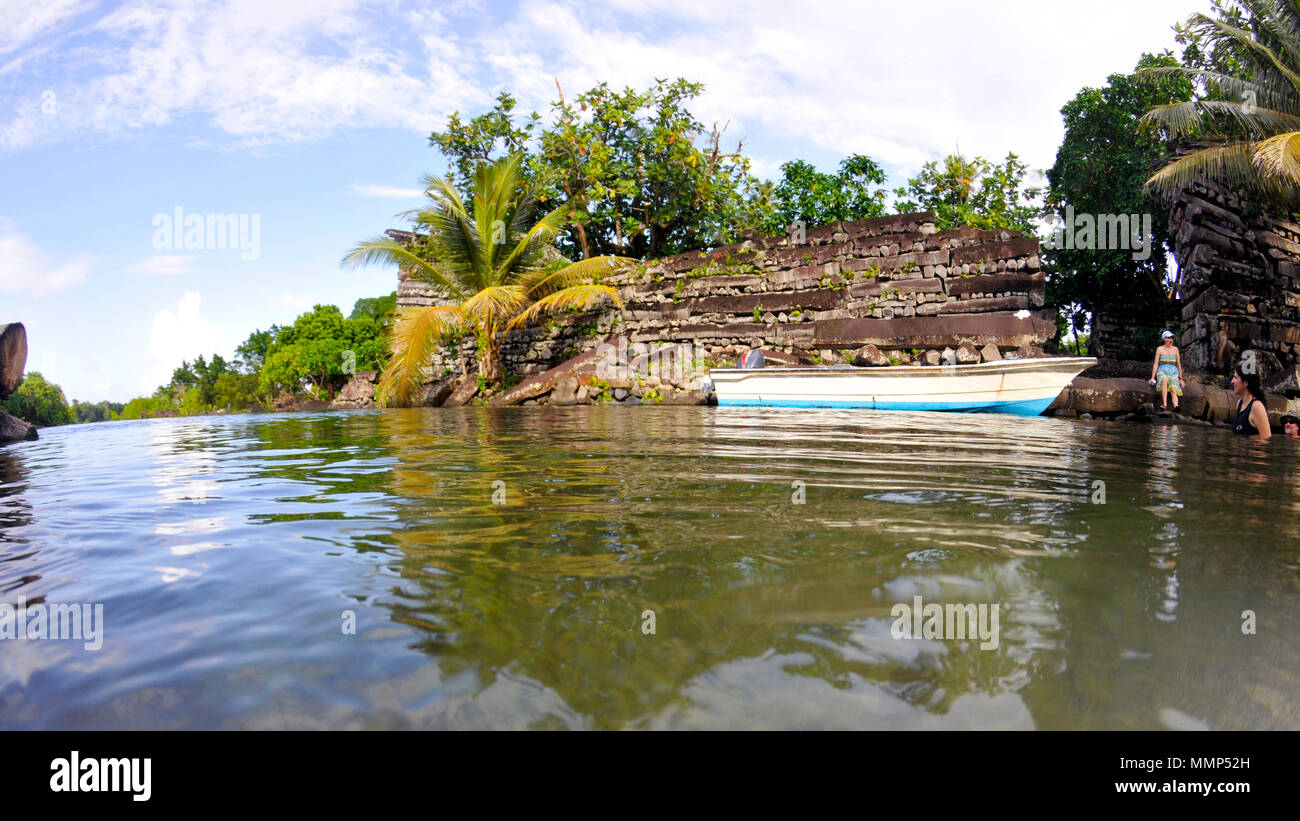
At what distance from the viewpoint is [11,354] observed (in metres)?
8.44

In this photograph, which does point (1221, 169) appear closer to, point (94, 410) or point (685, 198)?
point (685, 198)

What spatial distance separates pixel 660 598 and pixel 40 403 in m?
54.3

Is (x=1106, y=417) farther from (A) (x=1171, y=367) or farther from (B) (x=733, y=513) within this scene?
(B) (x=733, y=513)

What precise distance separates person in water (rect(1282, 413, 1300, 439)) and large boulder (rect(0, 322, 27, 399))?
15.5 metres

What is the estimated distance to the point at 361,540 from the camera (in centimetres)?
264

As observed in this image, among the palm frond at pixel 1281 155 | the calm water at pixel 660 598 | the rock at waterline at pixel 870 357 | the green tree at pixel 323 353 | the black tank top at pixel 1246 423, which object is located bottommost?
the calm water at pixel 660 598

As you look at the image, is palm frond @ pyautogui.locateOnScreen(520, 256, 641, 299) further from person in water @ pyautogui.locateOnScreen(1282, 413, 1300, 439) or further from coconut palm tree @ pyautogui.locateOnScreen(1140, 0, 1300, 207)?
person in water @ pyautogui.locateOnScreen(1282, 413, 1300, 439)

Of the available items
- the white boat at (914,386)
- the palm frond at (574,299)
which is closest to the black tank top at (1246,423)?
the white boat at (914,386)

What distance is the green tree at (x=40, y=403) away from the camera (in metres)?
37.7

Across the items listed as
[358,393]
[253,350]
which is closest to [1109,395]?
[358,393]

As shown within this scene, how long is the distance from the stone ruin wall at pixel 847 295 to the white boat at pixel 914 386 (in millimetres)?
1759

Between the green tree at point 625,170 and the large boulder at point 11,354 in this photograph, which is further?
the green tree at point 625,170

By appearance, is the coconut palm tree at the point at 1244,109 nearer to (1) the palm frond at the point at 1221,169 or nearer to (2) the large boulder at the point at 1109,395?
(1) the palm frond at the point at 1221,169
